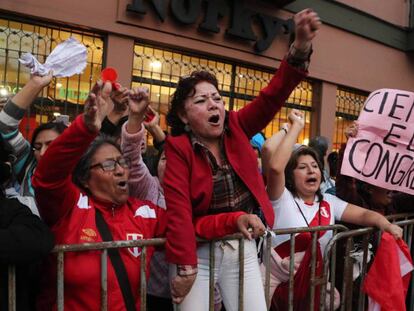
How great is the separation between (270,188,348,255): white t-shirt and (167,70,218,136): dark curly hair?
31.7 inches

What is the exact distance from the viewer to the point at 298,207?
299 cm

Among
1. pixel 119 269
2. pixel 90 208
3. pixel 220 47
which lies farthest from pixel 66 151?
pixel 220 47

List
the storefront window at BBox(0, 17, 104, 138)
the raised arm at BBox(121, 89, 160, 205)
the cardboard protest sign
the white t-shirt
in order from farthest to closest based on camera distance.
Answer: the storefront window at BBox(0, 17, 104, 138), the cardboard protest sign, the white t-shirt, the raised arm at BBox(121, 89, 160, 205)

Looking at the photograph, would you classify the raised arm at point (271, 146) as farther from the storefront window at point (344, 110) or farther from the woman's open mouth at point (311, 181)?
the storefront window at point (344, 110)

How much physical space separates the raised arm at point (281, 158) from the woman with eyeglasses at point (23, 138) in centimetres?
131

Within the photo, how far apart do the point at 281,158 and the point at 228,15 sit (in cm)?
611

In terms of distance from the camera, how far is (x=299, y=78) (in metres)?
2.25

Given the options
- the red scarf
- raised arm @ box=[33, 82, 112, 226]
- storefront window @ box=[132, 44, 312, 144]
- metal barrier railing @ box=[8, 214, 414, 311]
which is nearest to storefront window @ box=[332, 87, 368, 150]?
storefront window @ box=[132, 44, 312, 144]

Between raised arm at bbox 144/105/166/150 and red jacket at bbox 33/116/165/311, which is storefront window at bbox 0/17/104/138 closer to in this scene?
raised arm at bbox 144/105/166/150

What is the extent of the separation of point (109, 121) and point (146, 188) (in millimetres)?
584

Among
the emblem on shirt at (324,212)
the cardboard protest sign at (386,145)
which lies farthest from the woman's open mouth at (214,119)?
the cardboard protest sign at (386,145)

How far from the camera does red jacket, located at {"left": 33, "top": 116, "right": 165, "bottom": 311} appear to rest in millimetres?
1891

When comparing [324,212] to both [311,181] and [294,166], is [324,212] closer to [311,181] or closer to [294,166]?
[311,181]

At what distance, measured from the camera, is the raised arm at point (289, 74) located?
2.14 meters
